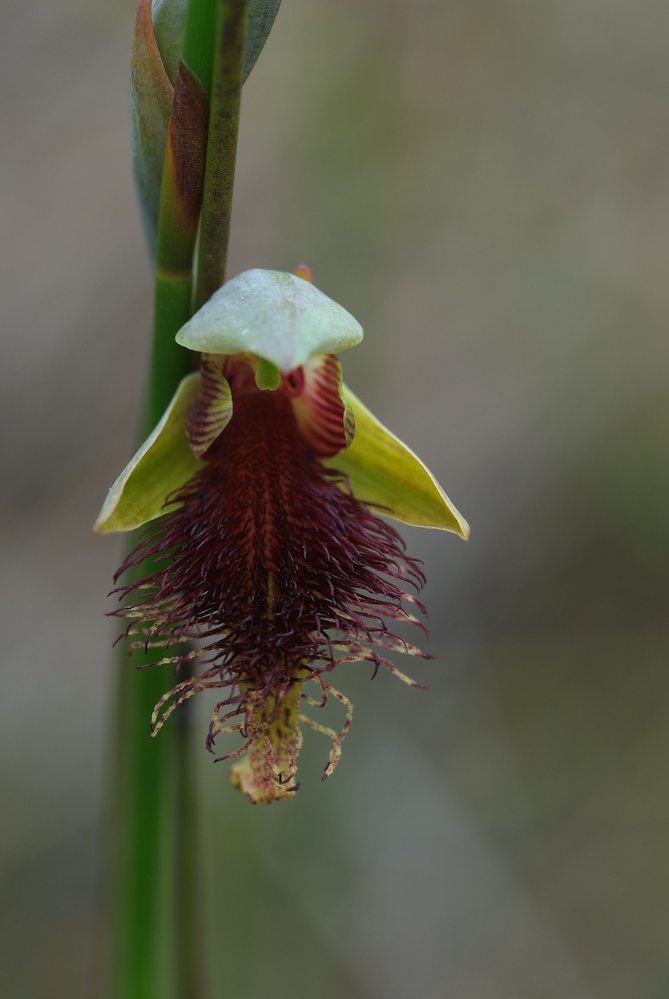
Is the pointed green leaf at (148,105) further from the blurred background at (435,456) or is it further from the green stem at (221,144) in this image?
the blurred background at (435,456)

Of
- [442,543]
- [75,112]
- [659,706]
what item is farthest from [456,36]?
[659,706]

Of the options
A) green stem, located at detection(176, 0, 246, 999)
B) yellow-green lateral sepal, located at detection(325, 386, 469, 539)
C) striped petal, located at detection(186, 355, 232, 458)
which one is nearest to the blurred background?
yellow-green lateral sepal, located at detection(325, 386, 469, 539)

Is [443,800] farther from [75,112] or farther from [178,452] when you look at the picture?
[75,112]

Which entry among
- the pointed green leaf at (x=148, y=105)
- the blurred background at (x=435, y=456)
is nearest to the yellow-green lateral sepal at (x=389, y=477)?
the pointed green leaf at (x=148, y=105)

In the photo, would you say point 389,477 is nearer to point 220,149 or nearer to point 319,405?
point 319,405

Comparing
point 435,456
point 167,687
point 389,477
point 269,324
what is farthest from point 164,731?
point 435,456

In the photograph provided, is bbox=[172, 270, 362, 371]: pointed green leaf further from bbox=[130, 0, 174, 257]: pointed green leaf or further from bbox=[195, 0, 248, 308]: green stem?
bbox=[130, 0, 174, 257]: pointed green leaf
